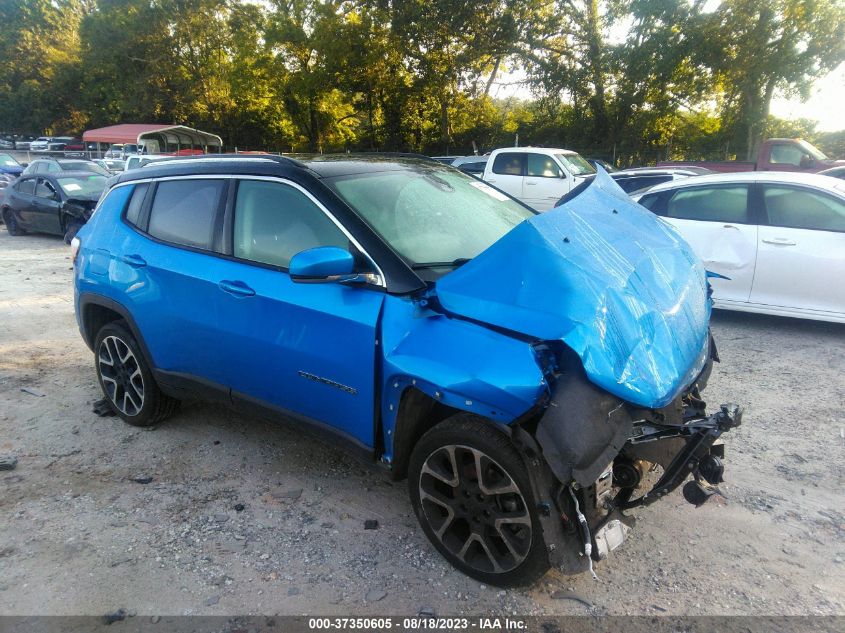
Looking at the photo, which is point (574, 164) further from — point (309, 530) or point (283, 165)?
point (309, 530)

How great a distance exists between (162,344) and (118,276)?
0.65m

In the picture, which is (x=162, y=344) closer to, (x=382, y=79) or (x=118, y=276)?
(x=118, y=276)

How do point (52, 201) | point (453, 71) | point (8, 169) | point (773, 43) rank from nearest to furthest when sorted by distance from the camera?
point (52, 201), point (8, 169), point (773, 43), point (453, 71)

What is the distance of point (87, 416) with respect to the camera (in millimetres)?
4820

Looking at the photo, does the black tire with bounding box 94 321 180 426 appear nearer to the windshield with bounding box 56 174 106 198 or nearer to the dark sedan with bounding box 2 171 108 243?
the dark sedan with bounding box 2 171 108 243

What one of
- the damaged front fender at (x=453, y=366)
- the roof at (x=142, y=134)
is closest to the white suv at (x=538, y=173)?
the damaged front fender at (x=453, y=366)

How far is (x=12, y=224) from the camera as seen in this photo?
14859 millimetres

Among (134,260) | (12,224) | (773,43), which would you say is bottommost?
(12,224)

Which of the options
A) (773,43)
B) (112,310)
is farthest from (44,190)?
(773,43)

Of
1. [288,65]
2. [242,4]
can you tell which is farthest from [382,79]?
[242,4]

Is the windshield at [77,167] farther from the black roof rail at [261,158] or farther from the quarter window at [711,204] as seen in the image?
the quarter window at [711,204]

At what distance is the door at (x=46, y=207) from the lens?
44.9 feet

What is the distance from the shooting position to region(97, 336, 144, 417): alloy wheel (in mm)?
4489

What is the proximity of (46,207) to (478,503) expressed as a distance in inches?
557
